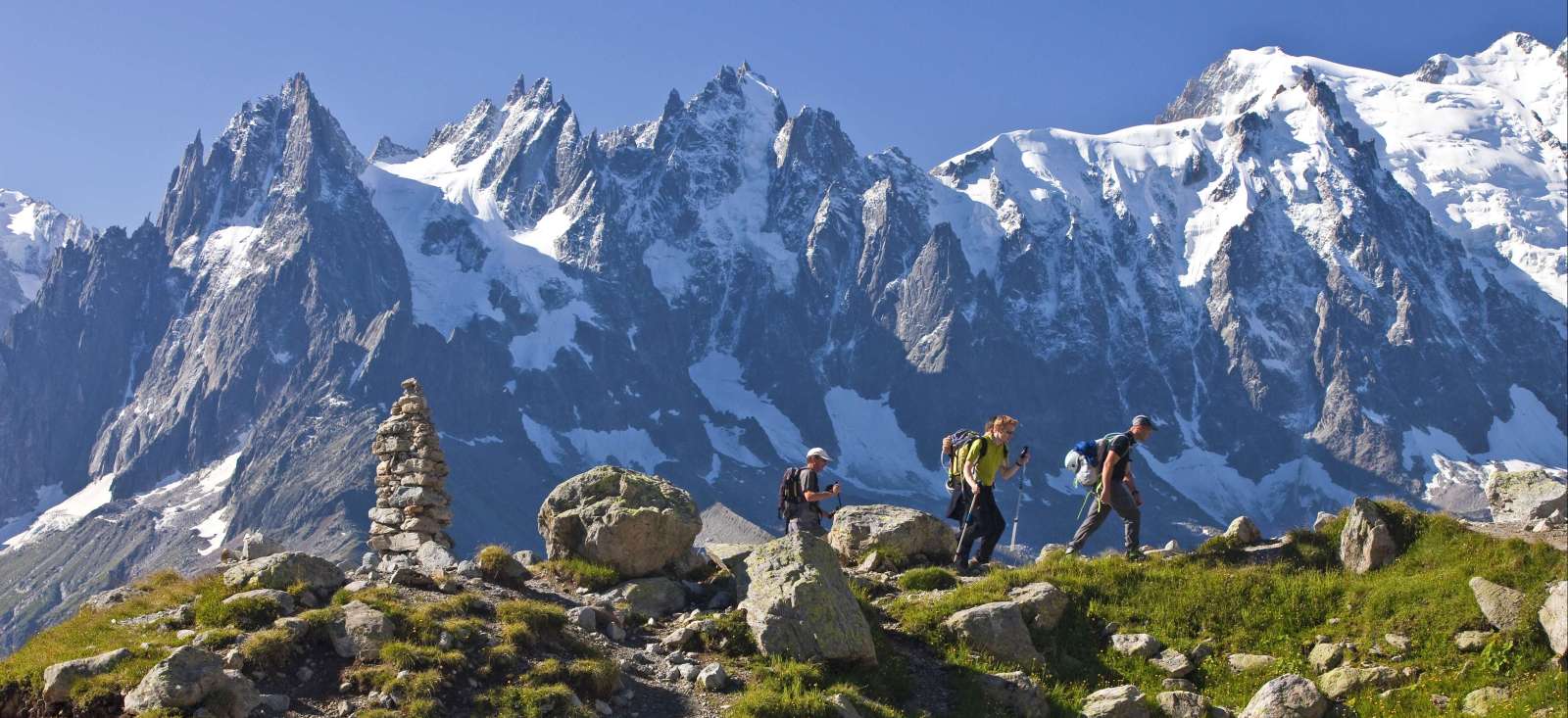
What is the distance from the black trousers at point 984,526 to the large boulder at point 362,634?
433 inches

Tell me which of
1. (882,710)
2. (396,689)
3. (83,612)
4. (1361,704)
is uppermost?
(83,612)

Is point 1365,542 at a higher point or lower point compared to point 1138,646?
higher

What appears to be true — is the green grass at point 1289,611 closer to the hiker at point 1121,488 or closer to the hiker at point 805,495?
the hiker at point 1121,488

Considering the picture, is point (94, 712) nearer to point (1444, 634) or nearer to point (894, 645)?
point (894, 645)

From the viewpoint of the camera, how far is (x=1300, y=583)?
2108 centimetres

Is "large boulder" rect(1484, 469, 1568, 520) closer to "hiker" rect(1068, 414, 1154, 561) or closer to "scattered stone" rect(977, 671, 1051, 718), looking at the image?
"hiker" rect(1068, 414, 1154, 561)

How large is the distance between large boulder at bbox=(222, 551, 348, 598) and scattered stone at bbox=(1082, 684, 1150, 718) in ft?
38.6

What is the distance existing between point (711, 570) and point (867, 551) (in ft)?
11.0

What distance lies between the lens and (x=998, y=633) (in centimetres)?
1930

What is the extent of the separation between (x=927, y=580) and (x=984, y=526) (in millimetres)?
1922

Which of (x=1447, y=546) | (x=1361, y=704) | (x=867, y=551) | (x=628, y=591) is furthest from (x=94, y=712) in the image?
(x=1447, y=546)

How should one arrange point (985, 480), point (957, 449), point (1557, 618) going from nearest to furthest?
point (1557, 618) → point (985, 480) → point (957, 449)

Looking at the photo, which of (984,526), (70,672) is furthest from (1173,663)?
(70,672)

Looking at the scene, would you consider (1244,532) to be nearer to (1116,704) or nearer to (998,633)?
(998,633)
